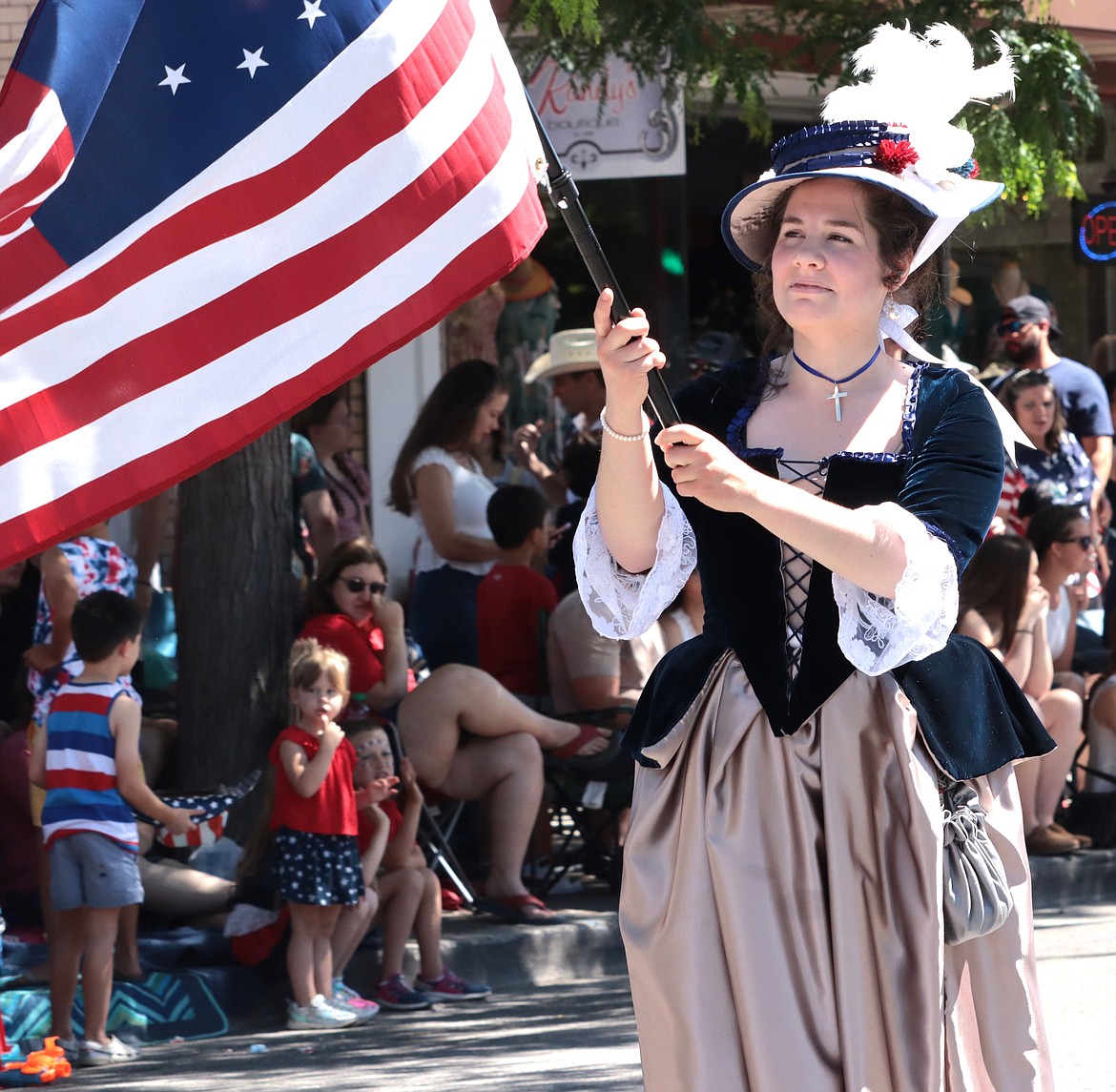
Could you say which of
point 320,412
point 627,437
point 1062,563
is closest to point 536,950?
point 320,412

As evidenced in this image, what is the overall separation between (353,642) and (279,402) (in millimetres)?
3976

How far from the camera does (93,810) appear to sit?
6402 mm

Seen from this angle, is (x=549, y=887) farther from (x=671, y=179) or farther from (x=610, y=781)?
(x=671, y=179)

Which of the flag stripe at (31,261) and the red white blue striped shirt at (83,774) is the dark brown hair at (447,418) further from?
the flag stripe at (31,261)

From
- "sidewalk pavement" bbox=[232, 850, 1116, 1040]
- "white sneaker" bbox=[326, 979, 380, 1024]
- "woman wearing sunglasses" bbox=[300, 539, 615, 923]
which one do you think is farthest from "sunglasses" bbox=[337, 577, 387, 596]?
"white sneaker" bbox=[326, 979, 380, 1024]

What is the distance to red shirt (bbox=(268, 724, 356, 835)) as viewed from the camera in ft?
22.1

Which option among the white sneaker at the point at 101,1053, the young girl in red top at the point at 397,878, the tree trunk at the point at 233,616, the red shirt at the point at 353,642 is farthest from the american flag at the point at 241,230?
the tree trunk at the point at 233,616

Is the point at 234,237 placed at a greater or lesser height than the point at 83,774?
greater

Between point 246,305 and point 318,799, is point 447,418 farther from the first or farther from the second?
point 246,305

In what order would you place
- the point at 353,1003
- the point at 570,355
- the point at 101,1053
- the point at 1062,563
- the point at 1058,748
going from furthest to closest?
the point at 570,355, the point at 1062,563, the point at 1058,748, the point at 353,1003, the point at 101,1053

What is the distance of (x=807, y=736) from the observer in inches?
133

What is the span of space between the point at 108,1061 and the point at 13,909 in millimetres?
990

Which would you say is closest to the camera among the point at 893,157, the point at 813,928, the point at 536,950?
the point at 813,928

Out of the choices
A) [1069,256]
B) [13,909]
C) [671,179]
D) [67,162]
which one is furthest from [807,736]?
[1069,256]
